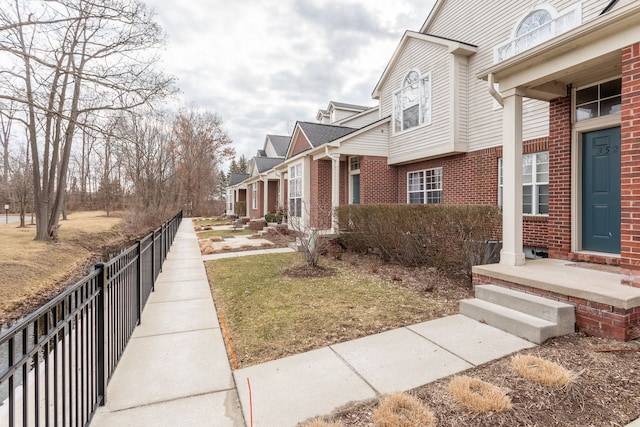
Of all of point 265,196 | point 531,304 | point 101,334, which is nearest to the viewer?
point 101,334

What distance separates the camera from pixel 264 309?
501 cm

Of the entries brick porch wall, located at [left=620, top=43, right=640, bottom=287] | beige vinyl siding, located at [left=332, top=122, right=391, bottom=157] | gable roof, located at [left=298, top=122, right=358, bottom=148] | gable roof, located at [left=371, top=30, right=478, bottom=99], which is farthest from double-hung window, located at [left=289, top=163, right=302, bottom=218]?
brick porch wall, located at [left=620, top=43, right=640, bottom=287]

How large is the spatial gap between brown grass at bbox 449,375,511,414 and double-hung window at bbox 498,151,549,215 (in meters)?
6.85

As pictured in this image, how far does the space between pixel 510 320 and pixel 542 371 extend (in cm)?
108

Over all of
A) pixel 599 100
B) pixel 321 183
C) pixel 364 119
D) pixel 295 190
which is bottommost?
pixel 295 190

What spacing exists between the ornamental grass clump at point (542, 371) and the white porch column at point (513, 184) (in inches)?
96.1

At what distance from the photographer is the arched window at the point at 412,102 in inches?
421

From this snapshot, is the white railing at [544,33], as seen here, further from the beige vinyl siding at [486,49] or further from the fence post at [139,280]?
the fence post at [139,280]

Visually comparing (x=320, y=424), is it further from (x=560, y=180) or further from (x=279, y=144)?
(x=279, y=144)

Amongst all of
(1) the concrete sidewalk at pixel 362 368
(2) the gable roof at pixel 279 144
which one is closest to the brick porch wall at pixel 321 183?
(1) the concrete sidewalk at pixel 362 368

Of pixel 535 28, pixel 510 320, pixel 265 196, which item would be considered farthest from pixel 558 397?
pixel 265 196

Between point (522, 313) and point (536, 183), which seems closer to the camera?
point (522, 313)

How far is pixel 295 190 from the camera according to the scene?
15188 mm

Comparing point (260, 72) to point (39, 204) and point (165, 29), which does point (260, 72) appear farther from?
point (39, 204)
